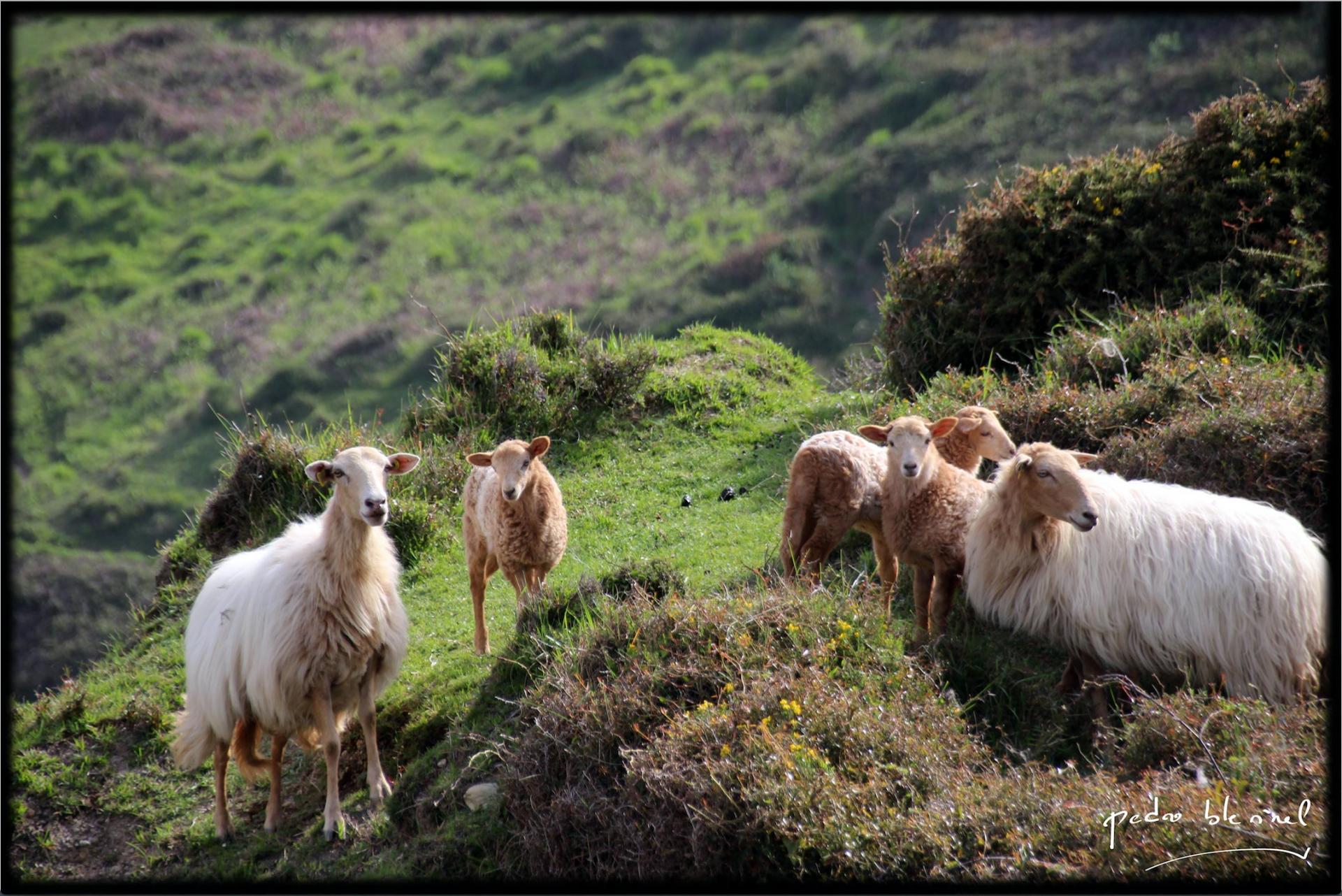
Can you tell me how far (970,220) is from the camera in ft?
43.0

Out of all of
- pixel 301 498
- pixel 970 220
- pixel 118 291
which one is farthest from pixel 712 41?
pixel 301 498

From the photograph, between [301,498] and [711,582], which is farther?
[301,498]

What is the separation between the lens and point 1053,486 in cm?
730

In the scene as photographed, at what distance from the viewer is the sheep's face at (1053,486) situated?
7129mm

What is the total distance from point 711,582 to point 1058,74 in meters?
31.4

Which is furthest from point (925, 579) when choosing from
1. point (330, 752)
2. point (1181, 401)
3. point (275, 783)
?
point (275, 783)

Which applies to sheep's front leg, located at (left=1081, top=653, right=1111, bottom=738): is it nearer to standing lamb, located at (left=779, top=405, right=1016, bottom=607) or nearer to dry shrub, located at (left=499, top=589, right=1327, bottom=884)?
dry shrub, located at (left=499, top=589, right=1327, bottom=884)

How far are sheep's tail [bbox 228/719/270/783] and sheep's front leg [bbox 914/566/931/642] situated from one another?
4.62 meters

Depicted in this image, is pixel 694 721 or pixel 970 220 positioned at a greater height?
pixel 970 220

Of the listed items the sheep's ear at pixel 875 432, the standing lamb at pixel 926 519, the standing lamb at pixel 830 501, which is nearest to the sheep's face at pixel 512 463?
the standing lamb at pixel 830 501

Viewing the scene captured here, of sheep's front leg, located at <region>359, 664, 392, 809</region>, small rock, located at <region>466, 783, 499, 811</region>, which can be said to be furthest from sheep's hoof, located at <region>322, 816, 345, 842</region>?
small rock, located at <region>466, 783, 499, 811</region>

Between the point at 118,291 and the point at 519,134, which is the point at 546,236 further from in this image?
the point at 118,291

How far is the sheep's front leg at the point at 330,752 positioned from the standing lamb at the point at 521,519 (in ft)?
4.98
